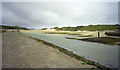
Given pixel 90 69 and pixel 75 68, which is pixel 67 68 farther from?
pixel 90 69

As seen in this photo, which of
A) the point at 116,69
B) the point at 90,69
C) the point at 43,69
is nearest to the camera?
the point at 43,69

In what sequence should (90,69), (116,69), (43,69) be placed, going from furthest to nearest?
(116,69), (90,69), (43,69)

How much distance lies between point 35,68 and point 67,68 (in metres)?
2.71

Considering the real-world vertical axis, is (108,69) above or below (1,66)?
below

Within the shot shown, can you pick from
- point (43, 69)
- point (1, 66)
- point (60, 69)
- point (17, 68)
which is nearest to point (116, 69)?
point (60, 69)

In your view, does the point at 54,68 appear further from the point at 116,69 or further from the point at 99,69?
the point at 116,69

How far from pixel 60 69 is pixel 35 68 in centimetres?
211

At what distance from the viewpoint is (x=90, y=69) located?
6.48 meters

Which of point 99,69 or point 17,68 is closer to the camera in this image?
point 17,68

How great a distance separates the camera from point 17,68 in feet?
20.4

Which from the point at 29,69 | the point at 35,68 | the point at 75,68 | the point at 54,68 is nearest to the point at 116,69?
the point at 75,68

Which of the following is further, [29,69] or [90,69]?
[90,69]

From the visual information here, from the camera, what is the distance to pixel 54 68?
248 inches

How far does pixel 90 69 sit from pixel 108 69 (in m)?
1.85
